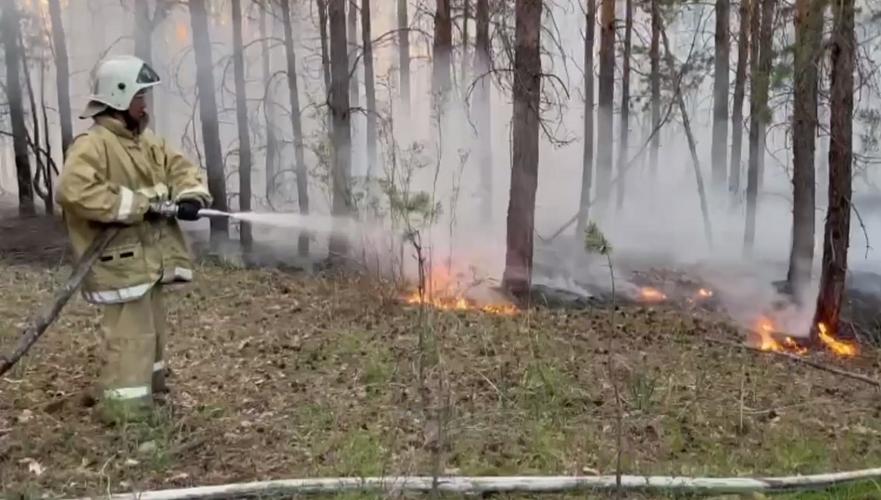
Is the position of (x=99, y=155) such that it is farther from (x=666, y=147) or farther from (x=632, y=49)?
(x=666, y=147)

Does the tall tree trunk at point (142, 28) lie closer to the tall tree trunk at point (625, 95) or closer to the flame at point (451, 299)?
the flame at point (451, 299)

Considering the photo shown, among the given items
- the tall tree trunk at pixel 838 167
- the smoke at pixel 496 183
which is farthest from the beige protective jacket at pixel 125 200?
the tall tree trunk at pixel 838 167

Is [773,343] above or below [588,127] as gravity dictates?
below

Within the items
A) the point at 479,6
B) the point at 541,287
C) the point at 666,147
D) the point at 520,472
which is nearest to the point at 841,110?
the point at 541,287

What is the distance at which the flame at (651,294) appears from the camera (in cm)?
1378

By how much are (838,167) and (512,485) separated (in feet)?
22.1

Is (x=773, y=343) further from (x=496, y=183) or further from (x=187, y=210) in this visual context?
(x=496, y=183)

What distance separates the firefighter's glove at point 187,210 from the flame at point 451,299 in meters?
4.20

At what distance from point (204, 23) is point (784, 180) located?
25880 millimetres

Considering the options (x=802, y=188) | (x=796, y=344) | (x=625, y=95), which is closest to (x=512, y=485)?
(x=796, y=344)

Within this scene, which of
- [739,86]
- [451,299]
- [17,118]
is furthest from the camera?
[739,86]

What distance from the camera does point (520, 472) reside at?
4.23 metres

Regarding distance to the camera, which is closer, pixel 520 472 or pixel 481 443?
pixel 520 472

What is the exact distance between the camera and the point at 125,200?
4.47 meters
